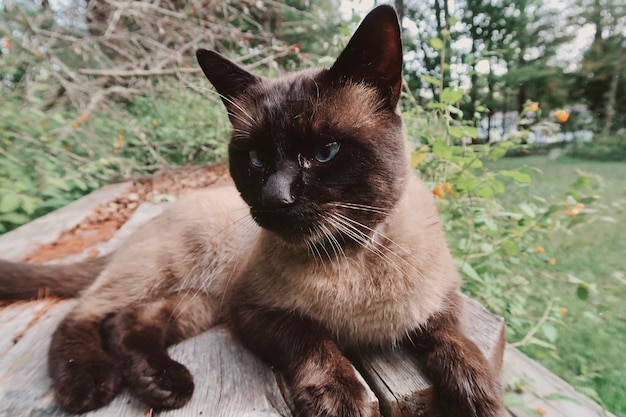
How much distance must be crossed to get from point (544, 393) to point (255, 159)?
1693 mm

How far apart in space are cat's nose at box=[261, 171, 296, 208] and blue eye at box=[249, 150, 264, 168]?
153 millimetres

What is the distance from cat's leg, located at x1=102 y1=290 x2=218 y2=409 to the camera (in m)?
1.06

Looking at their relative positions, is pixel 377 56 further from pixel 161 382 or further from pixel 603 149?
pixel 603 149

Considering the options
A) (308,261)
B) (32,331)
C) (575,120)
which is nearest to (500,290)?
(308,261)

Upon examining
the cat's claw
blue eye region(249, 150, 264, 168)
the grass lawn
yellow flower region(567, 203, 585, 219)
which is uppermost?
blue eye region(249, 150, 264, 168)

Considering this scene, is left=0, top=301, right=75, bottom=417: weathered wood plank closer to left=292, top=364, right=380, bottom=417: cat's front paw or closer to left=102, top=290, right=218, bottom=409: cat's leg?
left=102, top=290, right=218, bottom=409: cat's leg

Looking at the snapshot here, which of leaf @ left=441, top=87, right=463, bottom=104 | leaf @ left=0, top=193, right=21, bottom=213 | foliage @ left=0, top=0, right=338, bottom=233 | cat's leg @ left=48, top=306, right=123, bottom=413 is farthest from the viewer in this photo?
foliage @ left=0, top=0, right=338, bottom=233

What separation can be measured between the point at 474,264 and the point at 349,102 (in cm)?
130

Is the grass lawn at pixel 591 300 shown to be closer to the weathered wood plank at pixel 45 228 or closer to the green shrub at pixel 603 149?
the green shrub at pixel 603 149

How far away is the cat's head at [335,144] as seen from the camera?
40.6 inches

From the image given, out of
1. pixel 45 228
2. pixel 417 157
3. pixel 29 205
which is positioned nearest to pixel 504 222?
pixel 417 157

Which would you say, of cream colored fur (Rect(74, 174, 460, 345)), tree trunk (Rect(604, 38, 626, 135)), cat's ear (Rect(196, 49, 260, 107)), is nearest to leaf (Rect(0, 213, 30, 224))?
cream colored fur (Rect(74, 174, 460, 345))

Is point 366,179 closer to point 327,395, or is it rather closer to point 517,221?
point 327,395

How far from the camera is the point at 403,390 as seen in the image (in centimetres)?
102
